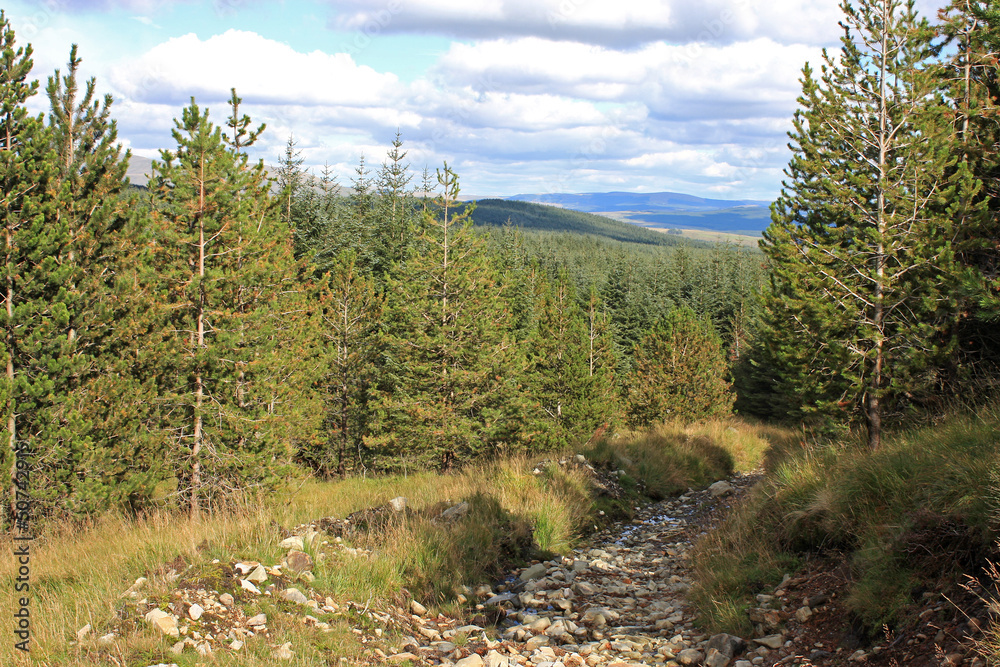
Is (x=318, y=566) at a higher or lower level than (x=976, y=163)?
lower

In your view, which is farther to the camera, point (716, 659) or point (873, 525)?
point (873, 525)

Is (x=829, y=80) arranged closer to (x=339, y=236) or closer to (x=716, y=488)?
(x=716, y=488)

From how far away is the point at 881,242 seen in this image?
11000 mm

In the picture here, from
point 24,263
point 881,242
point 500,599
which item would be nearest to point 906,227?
point 881,242

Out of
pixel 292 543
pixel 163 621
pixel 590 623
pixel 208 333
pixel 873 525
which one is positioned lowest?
pixel 590 623

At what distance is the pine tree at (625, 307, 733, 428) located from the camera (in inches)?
1262

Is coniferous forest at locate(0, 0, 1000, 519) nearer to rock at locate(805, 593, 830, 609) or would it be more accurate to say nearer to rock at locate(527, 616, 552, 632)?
rock at locate(805, 593, 830, 609)

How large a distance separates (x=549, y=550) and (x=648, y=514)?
328 centimetres

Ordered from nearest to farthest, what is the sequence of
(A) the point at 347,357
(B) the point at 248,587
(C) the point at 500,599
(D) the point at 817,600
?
1. (D) the point at 817,600
2. (B) the point at 248,587
3. (C) the point at 500,599
4. (A) the point at 347,357

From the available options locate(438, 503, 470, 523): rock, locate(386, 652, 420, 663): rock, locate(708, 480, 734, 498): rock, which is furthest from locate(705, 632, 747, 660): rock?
locate(708, 480, 734, 498): rock

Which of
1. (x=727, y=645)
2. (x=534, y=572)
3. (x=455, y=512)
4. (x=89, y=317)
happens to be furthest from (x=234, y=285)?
(x=727, y=645)

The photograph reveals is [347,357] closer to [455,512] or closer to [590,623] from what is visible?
[455,512]

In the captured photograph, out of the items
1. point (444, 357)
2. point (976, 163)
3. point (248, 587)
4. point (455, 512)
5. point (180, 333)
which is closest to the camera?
point (248, 587)

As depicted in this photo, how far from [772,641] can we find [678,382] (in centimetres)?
2955
